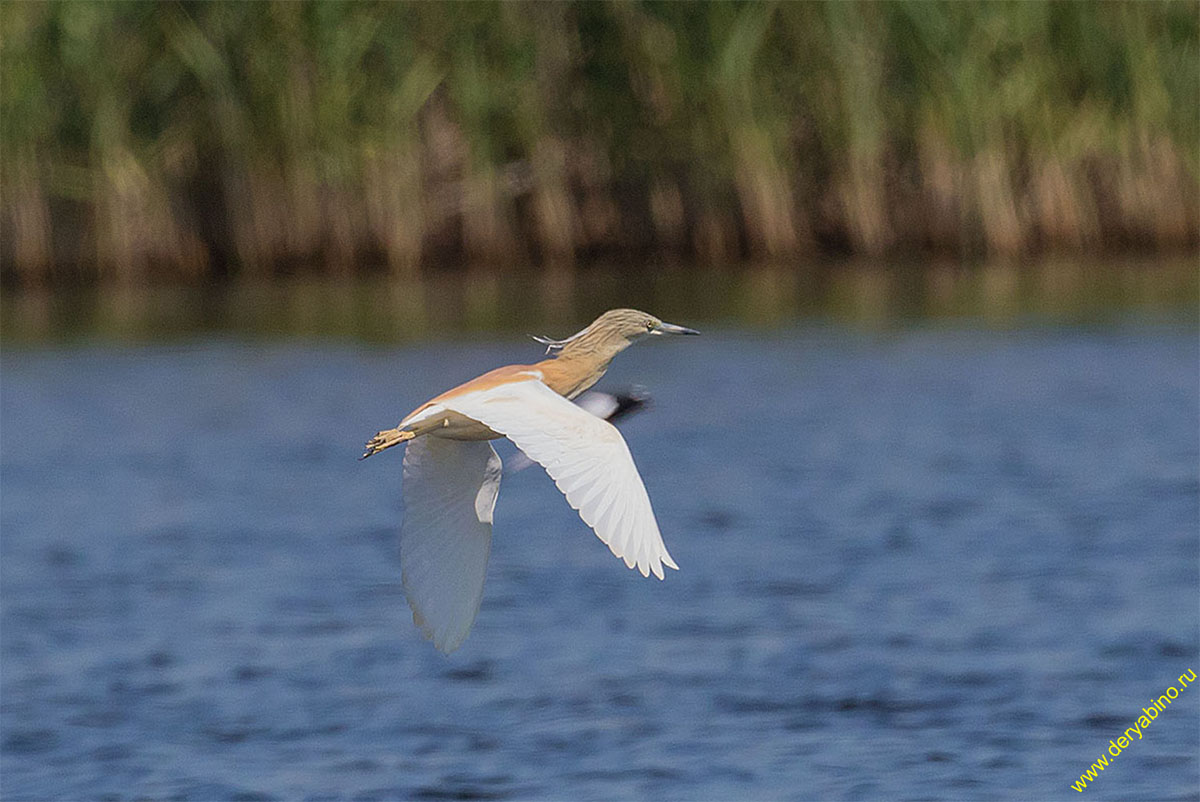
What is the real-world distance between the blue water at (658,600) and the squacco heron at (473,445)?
7.35 feet

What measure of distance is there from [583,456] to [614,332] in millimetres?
725

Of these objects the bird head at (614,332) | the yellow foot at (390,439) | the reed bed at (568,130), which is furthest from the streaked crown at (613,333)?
the reed bed at (568,130)

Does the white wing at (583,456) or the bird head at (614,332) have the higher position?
the bird head at (614,332)

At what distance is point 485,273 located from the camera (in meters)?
23.8

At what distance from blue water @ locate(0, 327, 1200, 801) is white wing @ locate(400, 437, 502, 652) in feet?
7.33

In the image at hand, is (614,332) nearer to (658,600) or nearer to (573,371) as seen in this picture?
(573,371)

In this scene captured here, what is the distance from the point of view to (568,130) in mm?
23609

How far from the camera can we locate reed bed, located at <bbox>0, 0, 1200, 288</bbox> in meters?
22.0

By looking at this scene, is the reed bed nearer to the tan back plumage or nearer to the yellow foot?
the tan back plumage

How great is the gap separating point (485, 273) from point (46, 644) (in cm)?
1392

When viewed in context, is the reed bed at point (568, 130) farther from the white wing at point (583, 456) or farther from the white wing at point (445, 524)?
the white wing at point (583, 456)

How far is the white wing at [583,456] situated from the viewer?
4.39 metres

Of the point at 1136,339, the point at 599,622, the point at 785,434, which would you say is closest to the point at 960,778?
the point at 599,622

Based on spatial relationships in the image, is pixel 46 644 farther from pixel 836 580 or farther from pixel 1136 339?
pixel 1136 339
